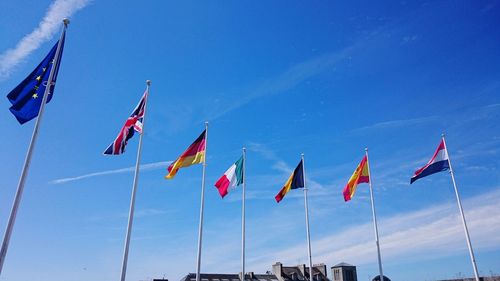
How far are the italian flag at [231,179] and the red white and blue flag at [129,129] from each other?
1067cm

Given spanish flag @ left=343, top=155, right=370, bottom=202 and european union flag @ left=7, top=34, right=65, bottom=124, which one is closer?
european union flag @ left=7, top=34, right=65, bottom=124

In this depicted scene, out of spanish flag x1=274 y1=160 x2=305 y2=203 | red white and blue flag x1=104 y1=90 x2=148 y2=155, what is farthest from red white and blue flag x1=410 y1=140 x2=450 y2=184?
red white and blue flag x1=104 y1=90 x2=148 y2=155

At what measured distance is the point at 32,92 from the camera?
2108 centimetres

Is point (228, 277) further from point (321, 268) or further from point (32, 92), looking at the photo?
point (32, 92)

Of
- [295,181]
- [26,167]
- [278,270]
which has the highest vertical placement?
[295,181]

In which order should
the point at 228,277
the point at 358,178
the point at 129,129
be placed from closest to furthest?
1. the point at 129,129
2. the point at 358,178
3. the point at 228,277

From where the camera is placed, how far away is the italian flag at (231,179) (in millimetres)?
34500

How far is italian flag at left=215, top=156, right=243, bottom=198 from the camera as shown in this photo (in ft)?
113

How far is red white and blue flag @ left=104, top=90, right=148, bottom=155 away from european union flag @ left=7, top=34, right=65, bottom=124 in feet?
16.1

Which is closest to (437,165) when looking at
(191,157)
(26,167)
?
(191,157)

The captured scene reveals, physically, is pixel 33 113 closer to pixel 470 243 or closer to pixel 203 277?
pixel 470 243

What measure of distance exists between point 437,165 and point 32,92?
31.8 m

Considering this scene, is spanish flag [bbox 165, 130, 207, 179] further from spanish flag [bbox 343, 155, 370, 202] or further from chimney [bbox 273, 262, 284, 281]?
chimney [bbox 273, 262, 284, 281]

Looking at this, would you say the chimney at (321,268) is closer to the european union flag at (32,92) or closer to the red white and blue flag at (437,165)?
the red white and blue flag at (437,165)
